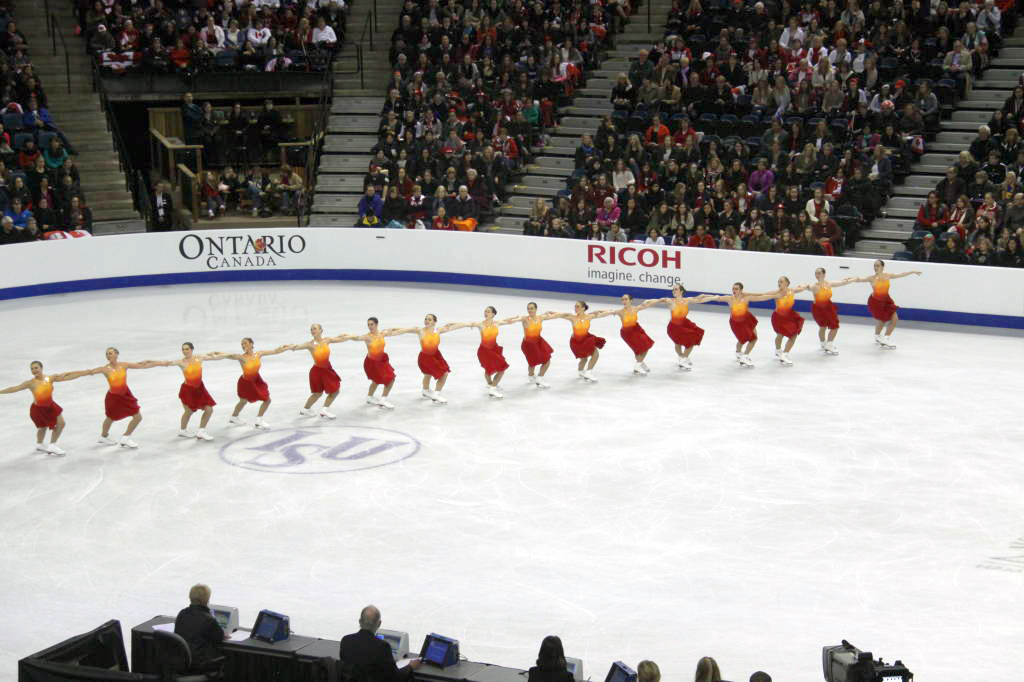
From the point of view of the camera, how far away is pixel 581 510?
13.0m

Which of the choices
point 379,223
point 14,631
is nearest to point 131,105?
point 379,223

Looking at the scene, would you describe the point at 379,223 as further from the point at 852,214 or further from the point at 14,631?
the point at 14,631

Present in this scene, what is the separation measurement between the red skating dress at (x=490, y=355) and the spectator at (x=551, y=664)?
376 inches

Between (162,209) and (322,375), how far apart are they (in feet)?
40.7

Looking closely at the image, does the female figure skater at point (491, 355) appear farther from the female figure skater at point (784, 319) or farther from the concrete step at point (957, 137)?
the concrete step at point (957, 137)

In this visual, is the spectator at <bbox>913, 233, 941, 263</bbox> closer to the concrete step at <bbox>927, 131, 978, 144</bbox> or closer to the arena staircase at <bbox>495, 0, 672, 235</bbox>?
the concrete step at <bbox>927, 131, 978, 144</bbox>

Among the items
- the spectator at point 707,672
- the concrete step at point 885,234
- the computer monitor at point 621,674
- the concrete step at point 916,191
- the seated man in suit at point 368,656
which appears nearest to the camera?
the spectator at point 707,672

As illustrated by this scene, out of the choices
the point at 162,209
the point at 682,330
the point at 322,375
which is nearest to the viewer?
the point at 322,375

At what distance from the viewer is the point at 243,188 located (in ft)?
93.8

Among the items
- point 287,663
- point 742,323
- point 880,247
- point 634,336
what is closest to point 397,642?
point 287,663

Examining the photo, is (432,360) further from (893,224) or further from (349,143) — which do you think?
(349,143)

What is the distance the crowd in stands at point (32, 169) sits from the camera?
24.1m

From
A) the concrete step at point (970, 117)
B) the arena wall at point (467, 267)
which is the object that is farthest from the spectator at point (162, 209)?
the concrete step at point (970, 117)

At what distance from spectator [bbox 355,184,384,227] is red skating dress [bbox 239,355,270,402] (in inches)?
431
